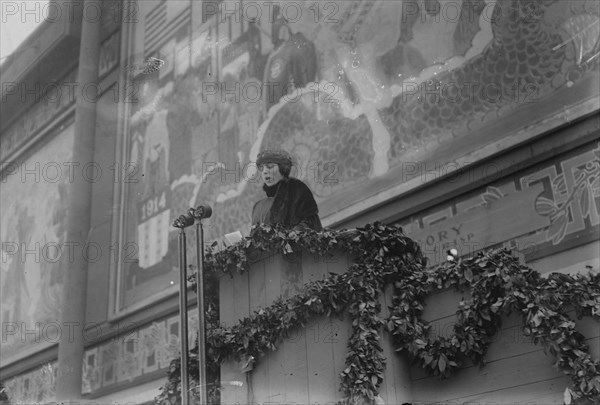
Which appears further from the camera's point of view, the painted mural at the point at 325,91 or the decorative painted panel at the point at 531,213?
the painted mural at the point at 325,91

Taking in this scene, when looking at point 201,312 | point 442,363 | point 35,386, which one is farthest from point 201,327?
point 35,386

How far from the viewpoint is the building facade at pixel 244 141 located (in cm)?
666

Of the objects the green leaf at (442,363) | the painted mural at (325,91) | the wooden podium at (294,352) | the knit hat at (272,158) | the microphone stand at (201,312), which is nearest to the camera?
the green leaf at (442,363)

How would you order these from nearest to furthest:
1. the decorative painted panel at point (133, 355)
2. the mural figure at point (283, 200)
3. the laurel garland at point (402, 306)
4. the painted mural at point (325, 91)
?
1. the laurel garland at point (402, 306)
2. the mural figure at point (283, 200)
3. the painted mural at point (325, 91)
4. the decorative painted panel at point (133, 355)

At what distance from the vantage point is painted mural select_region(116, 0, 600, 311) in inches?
274

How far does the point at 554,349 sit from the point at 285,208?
6.92 ft

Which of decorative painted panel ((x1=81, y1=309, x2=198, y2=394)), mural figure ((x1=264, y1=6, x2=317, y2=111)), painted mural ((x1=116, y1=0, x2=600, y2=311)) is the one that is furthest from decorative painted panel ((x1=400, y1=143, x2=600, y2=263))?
decorative painted panel ((x1=81, y1=309, x2=198, y2=394))

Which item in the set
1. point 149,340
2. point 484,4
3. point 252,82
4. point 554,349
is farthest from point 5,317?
point 554,349

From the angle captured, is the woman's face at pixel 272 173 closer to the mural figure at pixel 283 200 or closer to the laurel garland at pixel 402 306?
the mural figure at pixel 283 200

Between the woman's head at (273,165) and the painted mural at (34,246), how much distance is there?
5997mm

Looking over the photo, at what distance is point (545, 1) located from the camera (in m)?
7.03

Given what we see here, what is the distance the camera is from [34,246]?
12461 millimetres

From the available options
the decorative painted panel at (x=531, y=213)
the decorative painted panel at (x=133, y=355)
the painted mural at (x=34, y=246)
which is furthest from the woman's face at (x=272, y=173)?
the painted mural at (x=34, y=246)

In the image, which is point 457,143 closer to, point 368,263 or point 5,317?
point 368,263
